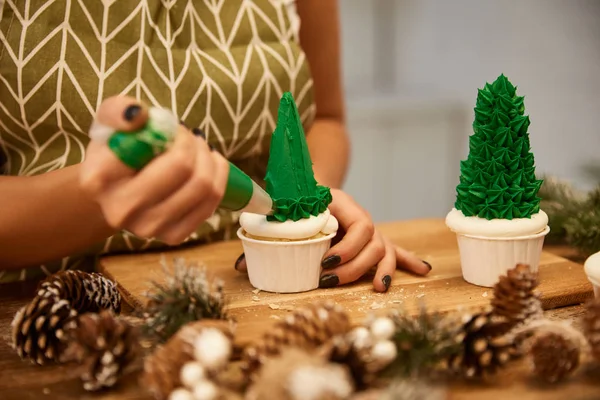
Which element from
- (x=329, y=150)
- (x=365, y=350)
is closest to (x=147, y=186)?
(x=365, y=350)

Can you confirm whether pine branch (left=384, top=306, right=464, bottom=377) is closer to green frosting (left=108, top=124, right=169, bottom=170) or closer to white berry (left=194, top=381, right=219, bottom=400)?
white berry (left=194, top=381, right=219, bottom=400)

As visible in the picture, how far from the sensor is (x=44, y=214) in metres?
0.96

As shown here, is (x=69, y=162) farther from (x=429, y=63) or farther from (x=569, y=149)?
(x=429, y=63)

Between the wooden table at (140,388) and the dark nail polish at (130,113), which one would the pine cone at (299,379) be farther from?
the dark nail polish at (130,113)

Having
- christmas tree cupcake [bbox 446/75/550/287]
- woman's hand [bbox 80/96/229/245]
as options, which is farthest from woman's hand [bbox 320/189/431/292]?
woman's hand [bbox 80/96/229/245]

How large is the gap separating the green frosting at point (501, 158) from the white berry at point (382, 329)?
14.2 inches

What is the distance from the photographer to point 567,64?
2471 mm

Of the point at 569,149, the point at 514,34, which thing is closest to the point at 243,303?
the point at 569,149

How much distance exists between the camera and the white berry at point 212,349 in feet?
2.08

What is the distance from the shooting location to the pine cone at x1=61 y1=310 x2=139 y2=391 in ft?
2.21

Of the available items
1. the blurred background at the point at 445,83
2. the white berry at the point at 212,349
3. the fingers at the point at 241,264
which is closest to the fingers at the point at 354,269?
the fingers at the point at 241,264

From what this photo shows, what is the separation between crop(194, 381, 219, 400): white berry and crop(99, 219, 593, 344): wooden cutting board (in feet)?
0.62

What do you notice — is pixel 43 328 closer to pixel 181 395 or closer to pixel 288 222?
pixel 181 395

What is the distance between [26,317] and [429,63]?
240 centimetres
